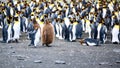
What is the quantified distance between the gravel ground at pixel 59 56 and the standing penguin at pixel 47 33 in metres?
0.30

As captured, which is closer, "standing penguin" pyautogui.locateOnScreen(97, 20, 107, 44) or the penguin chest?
the penguin chest

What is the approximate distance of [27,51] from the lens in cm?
1469

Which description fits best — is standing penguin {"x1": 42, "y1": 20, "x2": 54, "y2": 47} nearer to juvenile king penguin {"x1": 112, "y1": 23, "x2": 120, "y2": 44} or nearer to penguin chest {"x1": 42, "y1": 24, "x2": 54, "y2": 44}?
penguin chest {"x1": 42, "y1": 24, "x2": 54, "y2": 44}

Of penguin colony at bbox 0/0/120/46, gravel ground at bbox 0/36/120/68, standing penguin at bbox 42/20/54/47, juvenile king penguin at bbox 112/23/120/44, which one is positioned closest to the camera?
gravel ground at bbox 0/36/120/68

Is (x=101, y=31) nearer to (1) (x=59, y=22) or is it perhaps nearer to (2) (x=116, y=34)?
(2) (x=116, y=34)

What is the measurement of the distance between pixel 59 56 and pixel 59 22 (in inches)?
238

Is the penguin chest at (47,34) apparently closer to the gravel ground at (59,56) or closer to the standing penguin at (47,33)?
the standing penguin at (47,33)

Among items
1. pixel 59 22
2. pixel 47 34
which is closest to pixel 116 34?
pixel 59 22

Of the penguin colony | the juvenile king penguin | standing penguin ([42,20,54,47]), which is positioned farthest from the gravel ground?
the juvenile king penguin

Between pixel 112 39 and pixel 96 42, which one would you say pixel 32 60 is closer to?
pixel 96 42

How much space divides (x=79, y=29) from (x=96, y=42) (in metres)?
2.47

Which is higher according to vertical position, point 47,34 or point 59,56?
point 47,34

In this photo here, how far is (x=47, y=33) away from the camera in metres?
15.9

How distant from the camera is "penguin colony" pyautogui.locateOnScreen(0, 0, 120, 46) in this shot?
16016 millimetres
